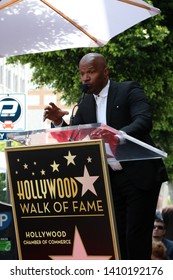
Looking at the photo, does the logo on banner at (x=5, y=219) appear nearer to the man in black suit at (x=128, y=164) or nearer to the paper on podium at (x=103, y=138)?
the man in black suit at (x=128, y=164)

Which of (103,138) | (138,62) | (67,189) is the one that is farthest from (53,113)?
(138,62)

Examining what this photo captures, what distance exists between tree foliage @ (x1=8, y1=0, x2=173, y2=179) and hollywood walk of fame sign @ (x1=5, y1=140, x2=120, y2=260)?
15256 millimetres

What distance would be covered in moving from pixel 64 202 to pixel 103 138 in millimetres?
410

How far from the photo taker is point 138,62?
20.7m

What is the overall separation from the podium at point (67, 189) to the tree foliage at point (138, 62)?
1523 cm

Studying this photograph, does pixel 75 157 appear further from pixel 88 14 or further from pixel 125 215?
pixel 88 14

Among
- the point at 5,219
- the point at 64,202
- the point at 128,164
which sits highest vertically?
the point at 128,164

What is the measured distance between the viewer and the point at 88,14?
680 cm

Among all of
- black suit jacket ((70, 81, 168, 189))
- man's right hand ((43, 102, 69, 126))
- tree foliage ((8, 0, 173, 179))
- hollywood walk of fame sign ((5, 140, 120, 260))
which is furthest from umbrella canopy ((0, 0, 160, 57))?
tree foliage ((8, 0, 173, 179))

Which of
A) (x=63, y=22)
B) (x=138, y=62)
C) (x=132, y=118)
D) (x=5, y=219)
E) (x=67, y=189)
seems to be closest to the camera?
(x=67, y=189)

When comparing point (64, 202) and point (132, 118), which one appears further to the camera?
point (132, 118)

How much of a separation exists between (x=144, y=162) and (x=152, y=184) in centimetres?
14

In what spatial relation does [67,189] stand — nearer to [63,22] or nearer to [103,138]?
[103,138]

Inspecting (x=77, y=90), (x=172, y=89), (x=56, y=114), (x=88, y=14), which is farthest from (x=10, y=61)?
(x=56, y=114)
